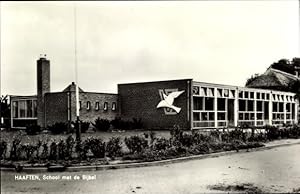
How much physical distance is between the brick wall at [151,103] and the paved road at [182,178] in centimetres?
1830

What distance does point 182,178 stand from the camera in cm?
976

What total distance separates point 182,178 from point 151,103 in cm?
2413

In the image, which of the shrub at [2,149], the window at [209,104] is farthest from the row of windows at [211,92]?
the shrub at [2,149]

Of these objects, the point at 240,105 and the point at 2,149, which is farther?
the point at 240,105

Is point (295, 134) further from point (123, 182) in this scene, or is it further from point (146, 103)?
point (123, 182)

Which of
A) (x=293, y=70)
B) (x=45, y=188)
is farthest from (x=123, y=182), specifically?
(x=293, y=70)

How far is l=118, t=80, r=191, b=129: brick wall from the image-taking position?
3189cm

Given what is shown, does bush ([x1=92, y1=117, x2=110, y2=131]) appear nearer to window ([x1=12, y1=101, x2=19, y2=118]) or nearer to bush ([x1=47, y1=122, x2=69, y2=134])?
bush ([x1=47, y1=122, x2=69, y2=134])

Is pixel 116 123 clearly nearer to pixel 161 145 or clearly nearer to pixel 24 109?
pixel 24 109

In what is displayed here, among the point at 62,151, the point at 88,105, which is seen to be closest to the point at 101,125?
the point at 88,105

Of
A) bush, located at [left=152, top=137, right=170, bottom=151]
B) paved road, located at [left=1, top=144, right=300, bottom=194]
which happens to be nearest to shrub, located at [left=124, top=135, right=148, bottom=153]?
bush, located at [left=152, top=137, right=170, bottom=151]

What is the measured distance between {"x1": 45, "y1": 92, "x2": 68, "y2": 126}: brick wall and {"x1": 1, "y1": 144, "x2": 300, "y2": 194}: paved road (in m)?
21.6

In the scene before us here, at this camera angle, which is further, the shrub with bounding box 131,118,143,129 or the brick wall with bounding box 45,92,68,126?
the shrub with bounding box 131,118,143,129

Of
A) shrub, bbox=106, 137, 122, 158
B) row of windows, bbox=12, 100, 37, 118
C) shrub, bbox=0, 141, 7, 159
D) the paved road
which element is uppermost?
row of windows, bbox=12, 100, 37, 118
